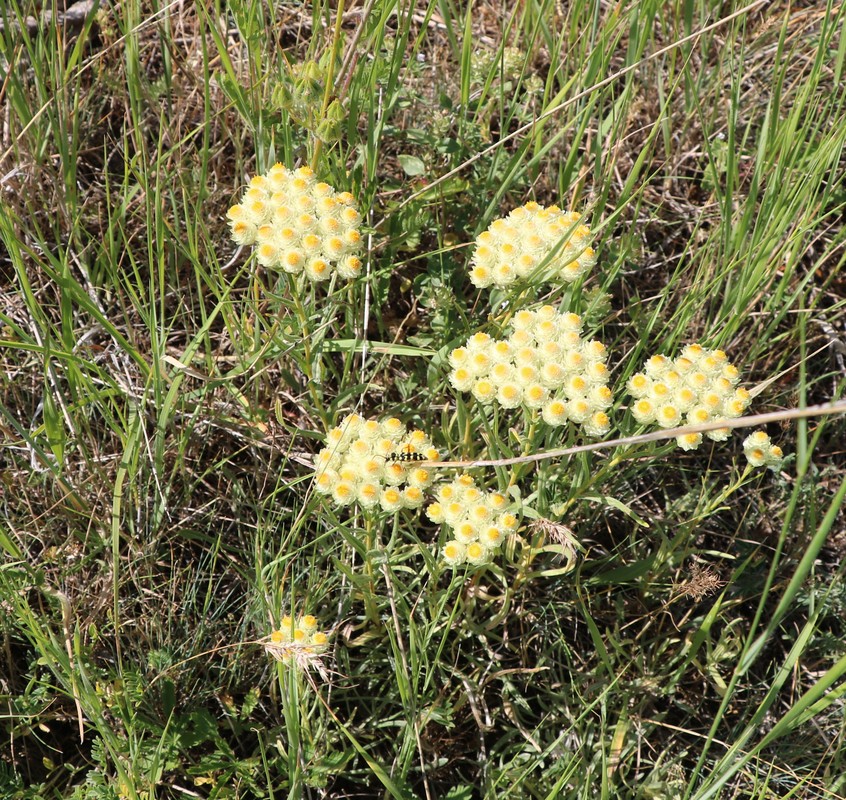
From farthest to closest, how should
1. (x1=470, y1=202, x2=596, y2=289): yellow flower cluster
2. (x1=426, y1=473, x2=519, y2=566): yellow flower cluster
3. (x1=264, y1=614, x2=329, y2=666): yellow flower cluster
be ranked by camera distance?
(x1=470, y1=202, x2=596, y2=289): yellow flower cluster, (x1=426, y1=473, x2=519, y2=566): yellow flower cluster, (x1=264, y1=614, x2=329, y2=666): yellow flower cluster

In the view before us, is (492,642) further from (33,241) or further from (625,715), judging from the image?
(33,241)

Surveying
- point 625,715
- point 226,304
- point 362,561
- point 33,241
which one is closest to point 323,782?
point 362,561

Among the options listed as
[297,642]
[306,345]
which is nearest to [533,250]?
[306,345]

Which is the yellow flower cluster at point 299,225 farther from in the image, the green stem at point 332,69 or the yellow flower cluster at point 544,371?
the yellow flower cluster at point 544,371

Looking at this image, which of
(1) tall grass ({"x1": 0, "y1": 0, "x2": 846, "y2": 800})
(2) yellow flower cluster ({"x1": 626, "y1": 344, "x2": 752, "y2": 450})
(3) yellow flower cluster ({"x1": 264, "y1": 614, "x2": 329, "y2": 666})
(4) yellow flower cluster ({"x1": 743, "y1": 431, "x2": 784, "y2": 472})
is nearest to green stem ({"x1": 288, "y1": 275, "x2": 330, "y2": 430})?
(1) tall grass ({"x1": 0, "y1": 0, "x2": 846, "y2": 800})

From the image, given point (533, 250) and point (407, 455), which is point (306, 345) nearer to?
point (407, 455)

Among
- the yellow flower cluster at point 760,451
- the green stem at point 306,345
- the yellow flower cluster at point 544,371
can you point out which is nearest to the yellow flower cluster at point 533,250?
the yellow flower cluster at point 544,371

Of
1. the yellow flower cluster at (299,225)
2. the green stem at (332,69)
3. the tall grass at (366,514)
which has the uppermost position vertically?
the green stem at (332,69)

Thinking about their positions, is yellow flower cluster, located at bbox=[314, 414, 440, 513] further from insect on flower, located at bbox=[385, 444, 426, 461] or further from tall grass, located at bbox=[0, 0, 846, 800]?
tall grass, located at bbox=[0, 0, 846, 800]
